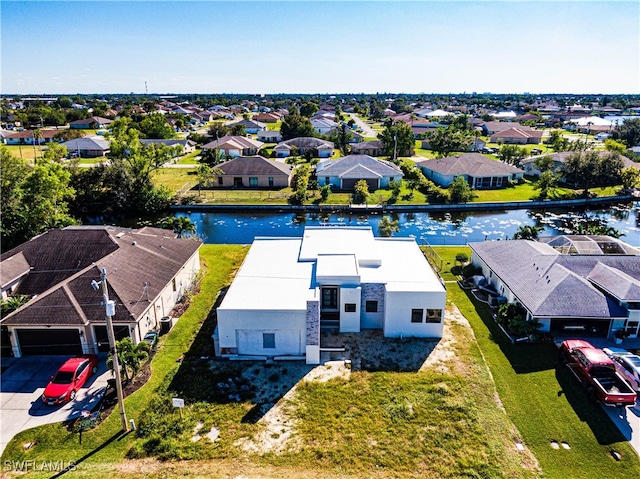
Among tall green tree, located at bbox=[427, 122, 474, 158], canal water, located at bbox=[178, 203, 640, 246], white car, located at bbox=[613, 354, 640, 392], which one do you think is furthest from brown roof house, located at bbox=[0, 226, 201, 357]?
tall green tree, located at bbox=[427, 122, 474, 158]

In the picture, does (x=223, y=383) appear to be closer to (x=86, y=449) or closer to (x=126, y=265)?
(x=86, y=449)

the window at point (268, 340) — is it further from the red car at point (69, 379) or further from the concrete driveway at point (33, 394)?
the red car at point (69, 379)

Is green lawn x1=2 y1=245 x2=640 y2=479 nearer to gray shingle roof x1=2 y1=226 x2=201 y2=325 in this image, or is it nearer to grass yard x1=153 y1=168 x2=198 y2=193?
gray shingle roof x1=2 y1=226 x2=201 y2=325

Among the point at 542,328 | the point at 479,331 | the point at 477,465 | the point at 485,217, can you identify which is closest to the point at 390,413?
the point at 477,465

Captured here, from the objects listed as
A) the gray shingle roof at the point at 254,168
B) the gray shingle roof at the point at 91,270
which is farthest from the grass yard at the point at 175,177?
the gray shingle roof at the point at 91,270

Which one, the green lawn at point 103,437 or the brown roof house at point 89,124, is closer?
the green lawn at point 103,437

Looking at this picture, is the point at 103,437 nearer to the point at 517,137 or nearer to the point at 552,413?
the point at 552,413
